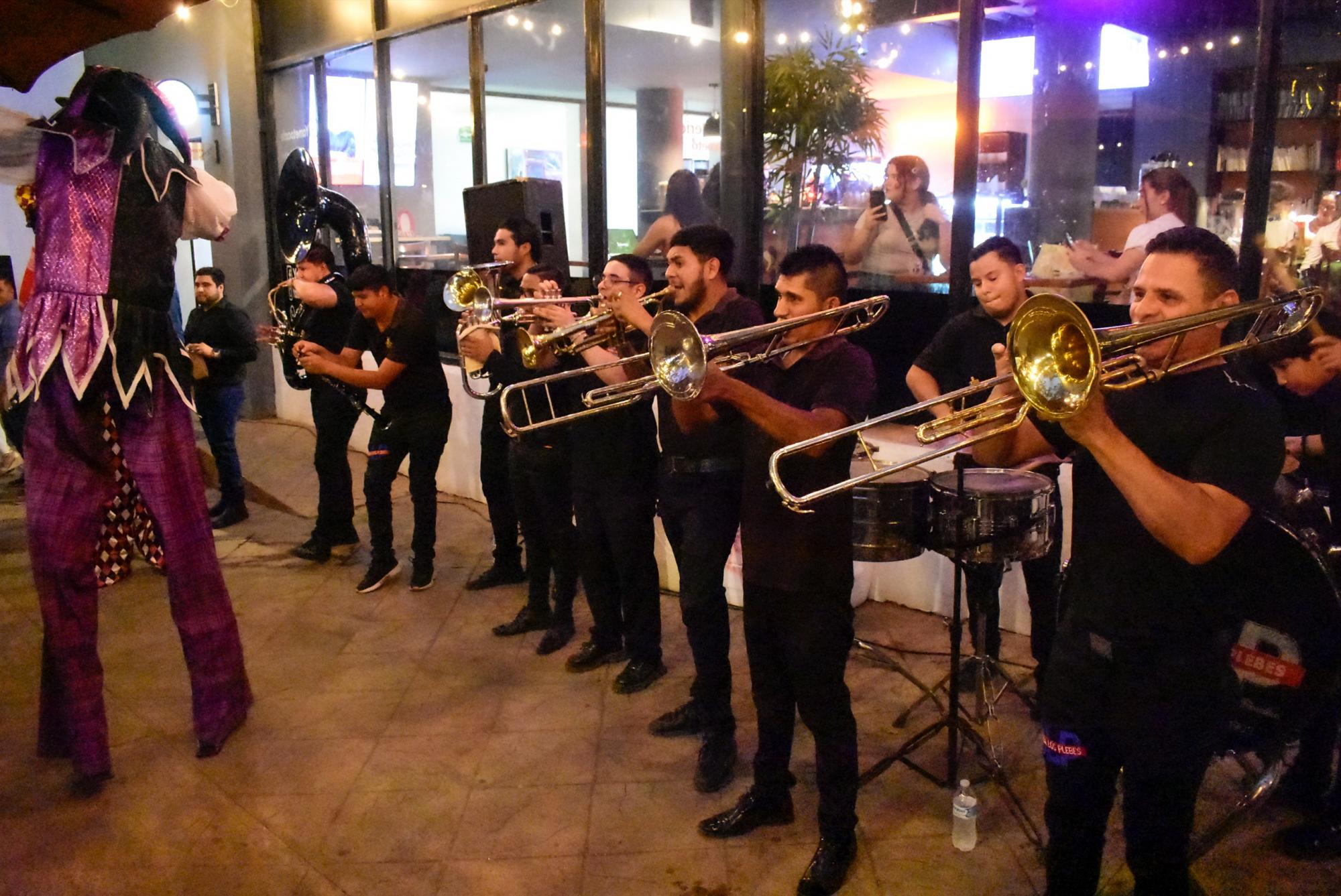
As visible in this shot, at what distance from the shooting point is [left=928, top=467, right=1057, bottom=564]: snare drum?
3.43 meters

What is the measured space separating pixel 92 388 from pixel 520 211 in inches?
116

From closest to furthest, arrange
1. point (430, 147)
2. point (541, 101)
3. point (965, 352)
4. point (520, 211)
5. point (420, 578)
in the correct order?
point (965, 352), point (420, 578), point (520, 211), point (541, 101), point (430, 147)

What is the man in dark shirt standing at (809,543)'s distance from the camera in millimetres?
2951

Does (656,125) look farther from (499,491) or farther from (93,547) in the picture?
(93,547)

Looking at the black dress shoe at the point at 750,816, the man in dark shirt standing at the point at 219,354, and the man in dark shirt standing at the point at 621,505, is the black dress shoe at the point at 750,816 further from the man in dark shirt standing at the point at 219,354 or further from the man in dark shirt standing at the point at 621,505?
the man in dark shirt standing at the point at 219,354

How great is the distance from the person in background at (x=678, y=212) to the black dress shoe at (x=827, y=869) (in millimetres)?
4235

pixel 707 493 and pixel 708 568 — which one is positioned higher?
pixel 707 493

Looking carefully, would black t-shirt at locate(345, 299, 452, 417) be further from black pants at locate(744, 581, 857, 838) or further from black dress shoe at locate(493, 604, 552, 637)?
black pants at locate(744, 581, 857, 838)

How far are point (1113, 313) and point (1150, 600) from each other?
3.04 meters

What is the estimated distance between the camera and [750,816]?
339 cm

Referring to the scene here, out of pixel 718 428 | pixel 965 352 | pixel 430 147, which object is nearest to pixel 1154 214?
pixel 965 352

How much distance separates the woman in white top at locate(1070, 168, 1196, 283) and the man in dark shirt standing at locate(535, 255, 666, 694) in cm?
225

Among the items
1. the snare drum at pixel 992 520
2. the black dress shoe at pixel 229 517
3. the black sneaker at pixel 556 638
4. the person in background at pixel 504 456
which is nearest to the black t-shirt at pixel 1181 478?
the snare drum at pixel 992 520

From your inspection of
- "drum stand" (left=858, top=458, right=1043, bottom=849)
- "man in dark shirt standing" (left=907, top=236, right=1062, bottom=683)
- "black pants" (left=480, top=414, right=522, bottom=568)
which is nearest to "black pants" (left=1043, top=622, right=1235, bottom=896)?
"drum stand" (left=858, top=458, right=1043, bottom=849)
